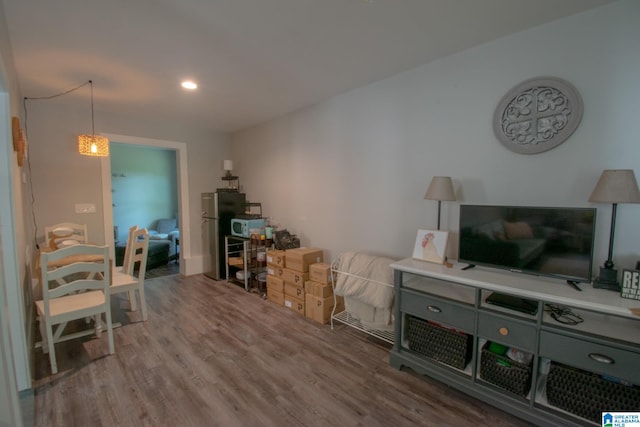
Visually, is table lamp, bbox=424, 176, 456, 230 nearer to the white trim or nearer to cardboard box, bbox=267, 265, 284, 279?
cardboard box, bbox=267, 265, 284, 279

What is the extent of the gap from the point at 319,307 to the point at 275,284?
782 mm

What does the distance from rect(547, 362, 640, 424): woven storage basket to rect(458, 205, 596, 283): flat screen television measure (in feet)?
1.75

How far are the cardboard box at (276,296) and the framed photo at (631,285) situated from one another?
292 cm

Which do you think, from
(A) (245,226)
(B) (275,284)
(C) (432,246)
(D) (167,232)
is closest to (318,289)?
(B) (275,284)

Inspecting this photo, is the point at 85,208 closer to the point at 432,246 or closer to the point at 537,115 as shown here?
the point at 432,246

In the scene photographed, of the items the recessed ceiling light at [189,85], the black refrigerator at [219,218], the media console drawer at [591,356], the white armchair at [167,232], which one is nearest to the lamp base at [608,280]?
the media console drawer at [591,356]

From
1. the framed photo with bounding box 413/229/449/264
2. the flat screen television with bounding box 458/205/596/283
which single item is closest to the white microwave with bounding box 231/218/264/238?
the framed photo with bounding box 413/229/449/264

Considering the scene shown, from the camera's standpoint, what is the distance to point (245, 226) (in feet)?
13.2

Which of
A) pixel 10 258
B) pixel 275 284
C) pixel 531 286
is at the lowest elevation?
pixel 275 284

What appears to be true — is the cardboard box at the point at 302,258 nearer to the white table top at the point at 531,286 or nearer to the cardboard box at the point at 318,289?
the cardboard box at the point at 318,289

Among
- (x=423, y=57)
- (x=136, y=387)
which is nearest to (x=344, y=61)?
(x=423, y=57)

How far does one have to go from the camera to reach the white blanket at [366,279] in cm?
244

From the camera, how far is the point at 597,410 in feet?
4.89

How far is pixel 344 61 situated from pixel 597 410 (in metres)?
2.87
